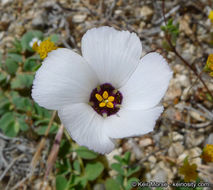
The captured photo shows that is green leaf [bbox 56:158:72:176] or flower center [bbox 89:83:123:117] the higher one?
flower center [bbox 89:83:123:117]

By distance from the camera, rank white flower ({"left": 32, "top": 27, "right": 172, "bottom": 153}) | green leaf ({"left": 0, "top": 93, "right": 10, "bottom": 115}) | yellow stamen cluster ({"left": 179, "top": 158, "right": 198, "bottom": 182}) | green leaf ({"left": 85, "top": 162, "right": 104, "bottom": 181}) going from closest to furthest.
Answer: white flower ({"left": 32, "top": 27, "right": 172, "bottom": 153})
yellow stamen cluster ({"left": 179, "top": 158, "right": 198, "bottom": 182})
green leaf ({"left": 85, "top": 162, "right": 104, "bottom": 181})
green leaf ({"left": 0, "top": 93, "right": 10, "bottom": 115})

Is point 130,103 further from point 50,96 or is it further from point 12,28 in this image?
point 12,28

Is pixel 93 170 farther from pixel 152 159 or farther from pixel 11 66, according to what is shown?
pixel 11 66

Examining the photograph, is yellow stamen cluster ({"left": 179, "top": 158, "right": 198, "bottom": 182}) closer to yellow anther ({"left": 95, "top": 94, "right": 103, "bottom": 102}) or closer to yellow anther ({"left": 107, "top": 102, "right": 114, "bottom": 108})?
yellow anther ({"left": 107, "top": 102, "right": 114, "bottom": 108})

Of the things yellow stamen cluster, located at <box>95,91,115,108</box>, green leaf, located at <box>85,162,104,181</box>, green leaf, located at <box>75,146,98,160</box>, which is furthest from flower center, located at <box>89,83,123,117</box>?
green leaf, located at <box>85,162,104,181</box>

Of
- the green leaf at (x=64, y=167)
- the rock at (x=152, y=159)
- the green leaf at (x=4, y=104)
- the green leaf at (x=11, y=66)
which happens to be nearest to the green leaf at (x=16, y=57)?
the green leaf at (x=11, y=66)

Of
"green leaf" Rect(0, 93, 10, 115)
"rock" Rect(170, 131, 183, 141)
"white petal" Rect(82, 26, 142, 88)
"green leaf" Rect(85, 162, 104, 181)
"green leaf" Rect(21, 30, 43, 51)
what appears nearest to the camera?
"white petal" Rect(82, 26, 142, 88)

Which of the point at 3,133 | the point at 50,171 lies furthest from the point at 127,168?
the point at 3,133
